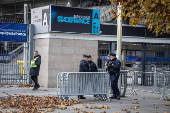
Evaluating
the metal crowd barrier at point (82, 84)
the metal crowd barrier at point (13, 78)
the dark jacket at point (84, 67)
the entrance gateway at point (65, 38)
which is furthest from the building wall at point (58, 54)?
the metal crowd barrier at point (82, 84)

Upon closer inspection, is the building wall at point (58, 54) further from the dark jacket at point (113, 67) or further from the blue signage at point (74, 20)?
the dark jacket at point (113, 67)

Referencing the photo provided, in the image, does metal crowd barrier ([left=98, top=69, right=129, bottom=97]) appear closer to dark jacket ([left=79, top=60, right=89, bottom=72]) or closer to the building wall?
dark jacket ([left=79, top=60, right=89, bottom=72])

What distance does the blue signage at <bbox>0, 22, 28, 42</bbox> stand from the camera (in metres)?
19.9

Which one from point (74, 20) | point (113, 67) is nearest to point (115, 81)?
point (113, 67)

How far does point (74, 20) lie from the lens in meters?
20.0

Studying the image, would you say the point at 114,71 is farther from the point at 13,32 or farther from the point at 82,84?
the point at 13,32

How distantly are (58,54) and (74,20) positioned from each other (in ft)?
6.78

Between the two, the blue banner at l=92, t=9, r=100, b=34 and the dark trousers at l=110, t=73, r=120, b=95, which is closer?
the dark trousers at l=110, t=73, r=120, b=95

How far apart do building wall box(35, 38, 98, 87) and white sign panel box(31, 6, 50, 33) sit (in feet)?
1.91

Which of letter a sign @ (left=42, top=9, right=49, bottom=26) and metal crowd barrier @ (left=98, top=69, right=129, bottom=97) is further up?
letter a sign @ (left=42, top=9, right=49, bottom=26)

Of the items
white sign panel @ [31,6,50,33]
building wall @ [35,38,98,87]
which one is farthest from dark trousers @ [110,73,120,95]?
white sign panel @ [31,6,50,33]

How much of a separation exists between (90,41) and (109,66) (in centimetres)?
628

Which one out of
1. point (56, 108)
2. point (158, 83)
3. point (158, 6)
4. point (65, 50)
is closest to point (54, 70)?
point (65, 50)

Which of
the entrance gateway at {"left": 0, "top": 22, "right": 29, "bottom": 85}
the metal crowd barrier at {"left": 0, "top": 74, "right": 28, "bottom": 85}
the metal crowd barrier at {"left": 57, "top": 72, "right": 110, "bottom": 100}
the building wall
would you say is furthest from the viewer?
the metal crowd barrier at {"left": 0, "top": 74, "right": 28, "bottom": 85}
